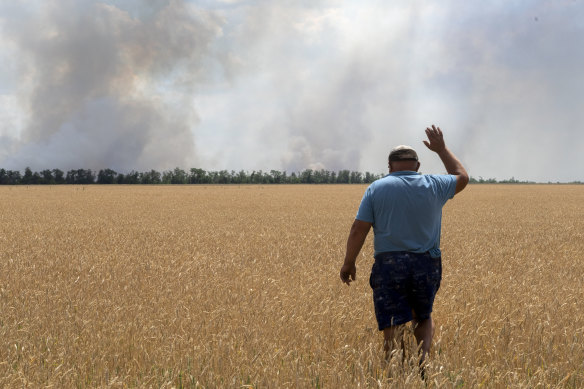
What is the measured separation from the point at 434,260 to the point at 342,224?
626 inches

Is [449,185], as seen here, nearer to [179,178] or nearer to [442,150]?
[442,150]

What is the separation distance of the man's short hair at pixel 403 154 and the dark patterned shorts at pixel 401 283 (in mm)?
870

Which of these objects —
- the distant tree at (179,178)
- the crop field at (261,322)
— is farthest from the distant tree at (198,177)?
the crop field at (261,322)

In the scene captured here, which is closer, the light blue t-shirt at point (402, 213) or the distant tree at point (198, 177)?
the light blue t-shirt at point (402, 213)

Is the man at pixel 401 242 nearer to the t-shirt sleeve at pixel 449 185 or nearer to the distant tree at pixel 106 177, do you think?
the t-shirt sleeve at pixel 449 185

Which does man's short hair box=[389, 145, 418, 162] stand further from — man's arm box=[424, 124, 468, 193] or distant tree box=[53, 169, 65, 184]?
distant tree box=[53, 169, 65, 184]

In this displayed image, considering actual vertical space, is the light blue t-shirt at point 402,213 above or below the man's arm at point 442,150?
below

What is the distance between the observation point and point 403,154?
4.22 meters

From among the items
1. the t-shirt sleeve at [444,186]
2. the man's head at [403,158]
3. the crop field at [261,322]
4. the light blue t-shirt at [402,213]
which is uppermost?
the man's head at [403,158]

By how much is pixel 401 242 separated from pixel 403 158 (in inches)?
30.8

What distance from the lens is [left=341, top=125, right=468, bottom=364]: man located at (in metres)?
4.06

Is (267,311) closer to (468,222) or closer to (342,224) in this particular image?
(342,224)

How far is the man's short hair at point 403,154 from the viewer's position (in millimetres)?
4215

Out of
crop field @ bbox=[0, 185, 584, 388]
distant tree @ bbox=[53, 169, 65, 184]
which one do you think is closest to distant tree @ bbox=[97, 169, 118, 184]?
distant tree @ bbox=[53, 169, 65, 184]
